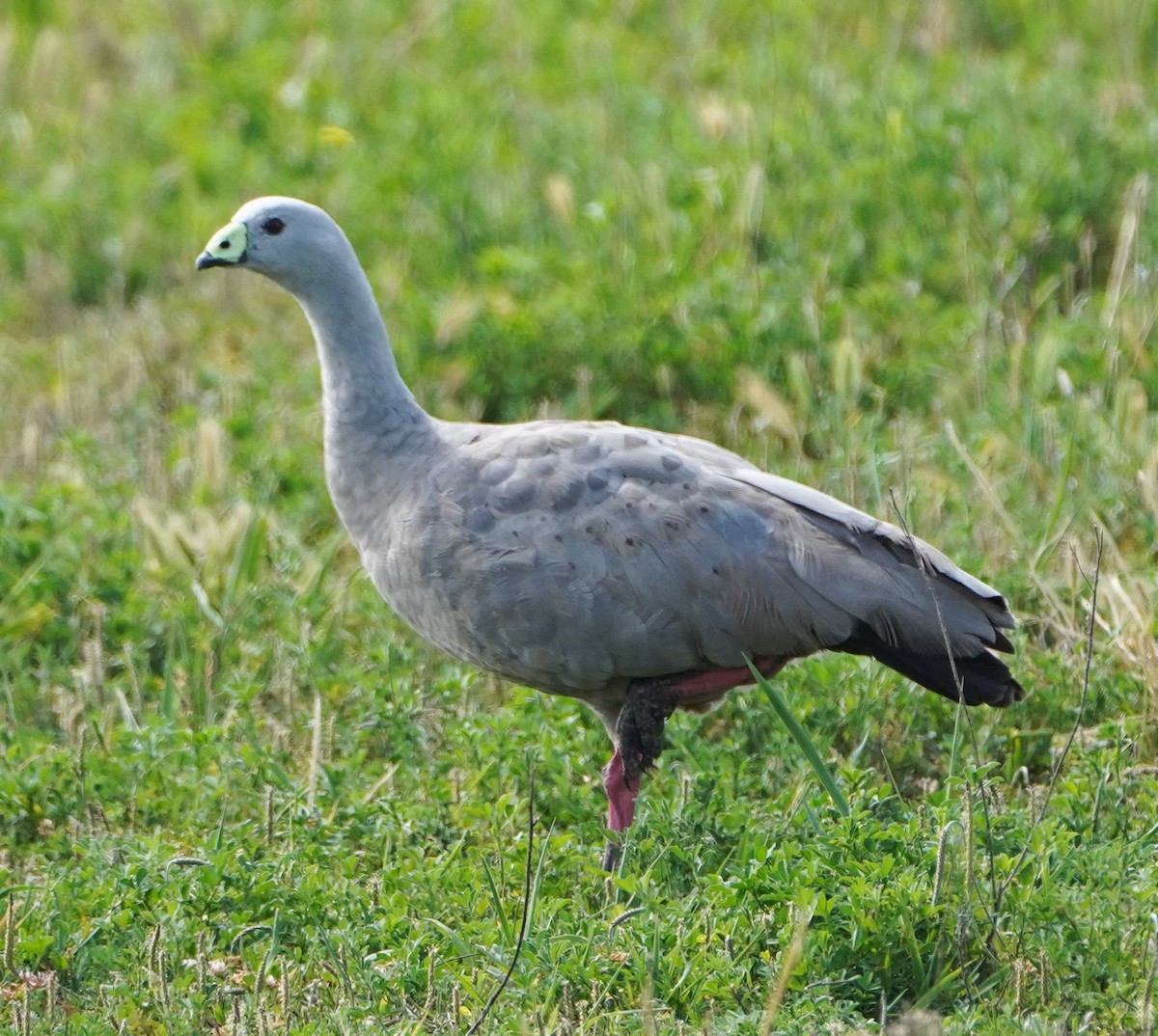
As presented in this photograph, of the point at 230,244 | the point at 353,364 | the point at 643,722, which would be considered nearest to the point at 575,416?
the point at 353,364

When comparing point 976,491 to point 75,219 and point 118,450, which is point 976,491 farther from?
point 75,219

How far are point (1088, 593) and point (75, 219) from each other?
5531 mm

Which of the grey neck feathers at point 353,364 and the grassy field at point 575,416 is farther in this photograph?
the grey neck feathers at point 353,364

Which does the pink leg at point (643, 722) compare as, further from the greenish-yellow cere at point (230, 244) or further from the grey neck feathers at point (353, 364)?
the greenish-yellow cere at point (230, 244)

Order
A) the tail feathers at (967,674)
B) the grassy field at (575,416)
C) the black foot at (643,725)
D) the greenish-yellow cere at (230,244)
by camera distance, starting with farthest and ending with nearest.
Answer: the greenish-yellow cere at (230,244), the black foot at (643,725), the tail feathers at (967,674), the grassy field at (575,416)

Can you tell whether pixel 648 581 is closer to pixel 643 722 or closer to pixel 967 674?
Answer: pixel 643 722

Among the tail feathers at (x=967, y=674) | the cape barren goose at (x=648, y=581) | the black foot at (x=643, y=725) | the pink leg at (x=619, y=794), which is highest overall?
the cape barren goose at (x=648, y=581)

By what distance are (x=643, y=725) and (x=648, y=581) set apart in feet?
1.34

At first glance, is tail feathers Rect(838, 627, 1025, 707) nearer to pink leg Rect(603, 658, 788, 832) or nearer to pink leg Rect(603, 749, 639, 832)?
pink leg Rect(603, 658, 788, 832)

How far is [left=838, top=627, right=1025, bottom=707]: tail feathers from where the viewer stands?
15.4 ft

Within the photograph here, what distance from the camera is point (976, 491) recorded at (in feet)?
20.5

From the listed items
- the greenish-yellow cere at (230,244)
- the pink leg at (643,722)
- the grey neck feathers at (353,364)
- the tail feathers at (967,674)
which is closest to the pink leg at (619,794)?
the pink leg at (643,722)

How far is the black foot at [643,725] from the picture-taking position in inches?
194

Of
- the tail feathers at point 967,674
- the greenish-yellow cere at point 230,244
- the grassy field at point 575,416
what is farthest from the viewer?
the greenish-yellow cere at point 230,244
